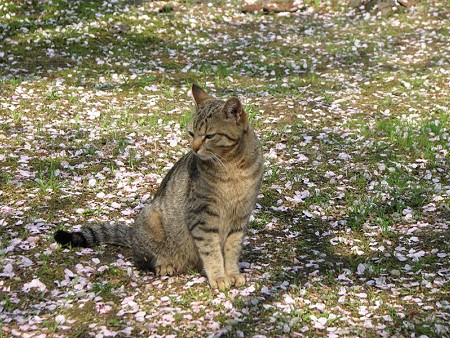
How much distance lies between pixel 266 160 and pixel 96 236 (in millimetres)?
4550

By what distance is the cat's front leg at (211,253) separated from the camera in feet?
22.3

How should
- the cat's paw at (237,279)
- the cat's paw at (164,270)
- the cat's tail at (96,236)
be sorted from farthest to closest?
the cat's tail at (96,236)
the cat's paw at (164,270)
the cat's paw at (237,279)

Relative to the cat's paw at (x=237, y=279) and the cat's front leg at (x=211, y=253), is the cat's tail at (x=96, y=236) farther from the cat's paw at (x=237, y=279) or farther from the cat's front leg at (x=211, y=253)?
the cat's paw at (x=237, y=279)

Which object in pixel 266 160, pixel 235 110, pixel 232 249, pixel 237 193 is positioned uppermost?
pixel 235 110

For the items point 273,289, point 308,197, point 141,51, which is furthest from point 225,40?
point 273,289

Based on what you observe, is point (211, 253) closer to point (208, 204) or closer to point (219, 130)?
point (208, 204)

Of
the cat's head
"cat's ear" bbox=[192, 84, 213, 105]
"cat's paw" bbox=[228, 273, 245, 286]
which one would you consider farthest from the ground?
"cat's ear" bbox=[192, 84, 213, 105]

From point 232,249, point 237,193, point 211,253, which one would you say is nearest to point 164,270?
point 211,253

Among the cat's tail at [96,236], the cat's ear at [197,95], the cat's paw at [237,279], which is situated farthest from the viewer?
the cat's tail at [96,236]

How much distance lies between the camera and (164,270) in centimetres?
732

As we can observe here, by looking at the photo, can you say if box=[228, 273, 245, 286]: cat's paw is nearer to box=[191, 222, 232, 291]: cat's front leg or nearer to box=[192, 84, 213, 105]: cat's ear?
box=[191, 222, 232, 291]: cat's front leg

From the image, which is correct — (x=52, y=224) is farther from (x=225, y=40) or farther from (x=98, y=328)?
(x=225, y=40)

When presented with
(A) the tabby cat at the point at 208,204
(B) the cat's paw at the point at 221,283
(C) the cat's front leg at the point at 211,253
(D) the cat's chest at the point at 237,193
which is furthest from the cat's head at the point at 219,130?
(B) the cat's paw at the point at 221,283

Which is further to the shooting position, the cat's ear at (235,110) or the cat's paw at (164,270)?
the cat's paw at (164,270)
